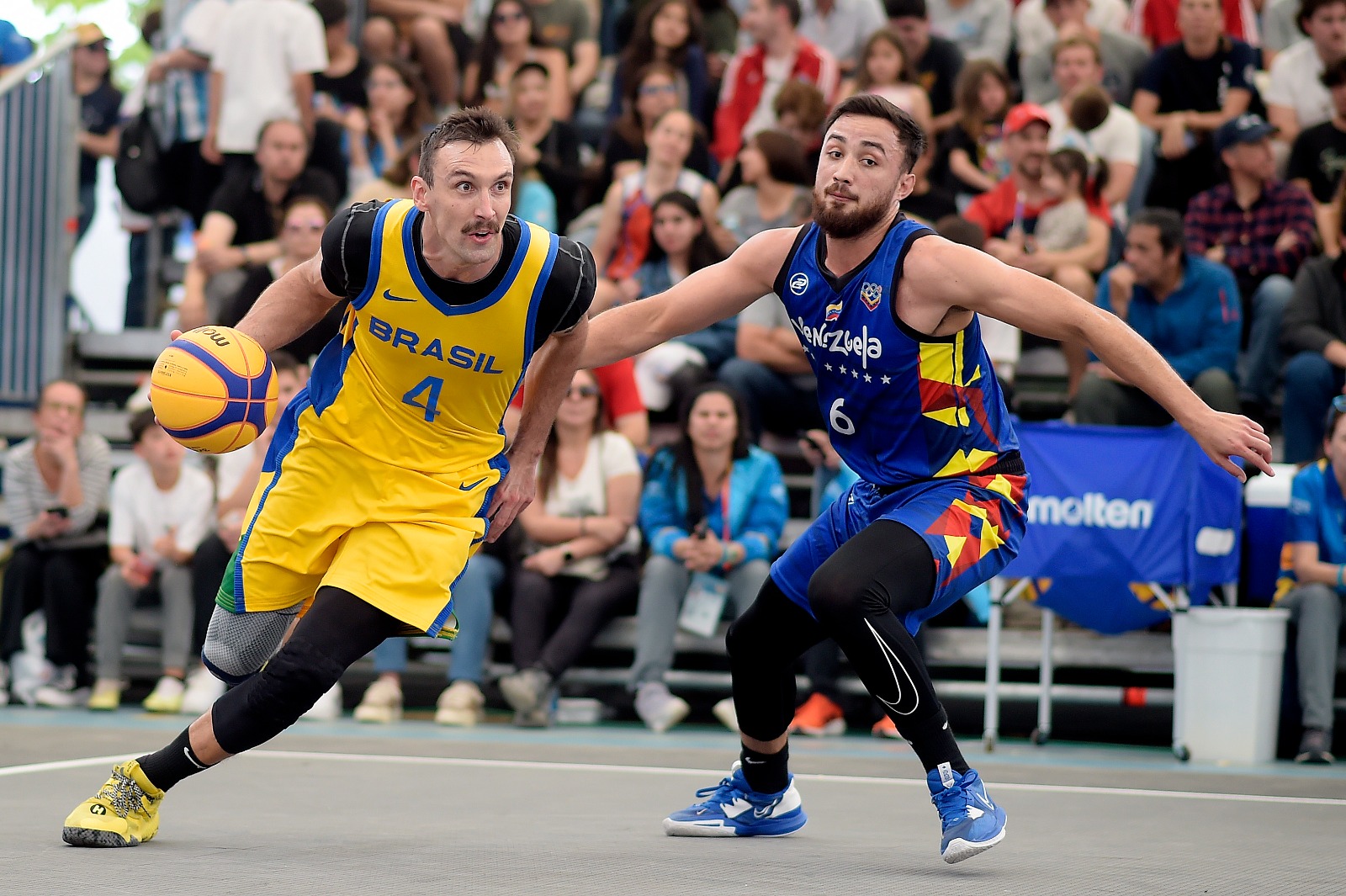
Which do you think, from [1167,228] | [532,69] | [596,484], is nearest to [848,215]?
[596,484]

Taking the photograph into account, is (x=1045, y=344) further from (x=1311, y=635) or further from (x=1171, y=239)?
(x=1311, y=635)

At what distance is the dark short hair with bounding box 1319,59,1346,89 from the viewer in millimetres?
10367

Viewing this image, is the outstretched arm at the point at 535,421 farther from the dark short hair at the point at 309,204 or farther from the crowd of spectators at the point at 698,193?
the dark short hair at the point at 309,204

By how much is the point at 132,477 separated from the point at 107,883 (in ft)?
19.6

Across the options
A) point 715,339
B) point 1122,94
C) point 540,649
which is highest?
point 1122,94

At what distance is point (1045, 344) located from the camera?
34.4 ft

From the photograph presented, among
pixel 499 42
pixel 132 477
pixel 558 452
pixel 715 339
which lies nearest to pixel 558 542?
pixel 558 452

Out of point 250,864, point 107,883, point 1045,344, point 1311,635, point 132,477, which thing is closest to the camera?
point 107,883

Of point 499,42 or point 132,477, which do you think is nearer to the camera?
point 132,477

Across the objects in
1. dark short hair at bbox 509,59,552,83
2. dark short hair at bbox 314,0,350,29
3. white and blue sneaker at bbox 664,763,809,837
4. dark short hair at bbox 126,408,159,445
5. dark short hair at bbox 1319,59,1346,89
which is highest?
dark short hair at bbox 314,0,350,29

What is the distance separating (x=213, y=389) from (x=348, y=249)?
0.57 meters

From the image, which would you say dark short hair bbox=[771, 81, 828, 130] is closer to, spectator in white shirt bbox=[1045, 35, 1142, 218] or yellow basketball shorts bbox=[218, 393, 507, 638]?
spectator in white shirt bbox=[1045, 35, 1142, 218]

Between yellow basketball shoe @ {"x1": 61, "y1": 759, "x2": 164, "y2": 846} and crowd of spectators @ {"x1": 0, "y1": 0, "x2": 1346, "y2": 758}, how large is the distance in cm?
406

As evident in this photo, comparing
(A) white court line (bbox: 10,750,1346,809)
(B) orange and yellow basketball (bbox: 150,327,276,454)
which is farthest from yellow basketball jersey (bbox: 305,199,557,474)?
(A) white court line (bbox: 10,750,1346,809)
